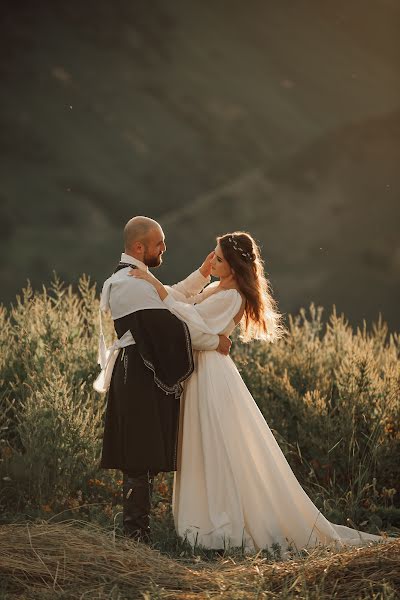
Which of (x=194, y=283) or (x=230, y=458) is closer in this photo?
(x=230, y=458)

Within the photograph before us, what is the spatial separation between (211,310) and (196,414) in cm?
67

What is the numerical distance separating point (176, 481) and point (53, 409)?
1.46 metres

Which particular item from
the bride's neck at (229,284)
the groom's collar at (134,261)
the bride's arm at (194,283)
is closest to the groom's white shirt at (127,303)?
the groom's collar at (134,261)

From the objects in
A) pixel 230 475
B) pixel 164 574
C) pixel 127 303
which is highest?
pixel 127 303

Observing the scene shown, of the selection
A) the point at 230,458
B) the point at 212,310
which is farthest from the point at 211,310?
the point at 230,458

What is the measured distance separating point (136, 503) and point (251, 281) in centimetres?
159

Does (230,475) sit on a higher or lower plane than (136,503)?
higher

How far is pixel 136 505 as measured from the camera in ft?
17.9

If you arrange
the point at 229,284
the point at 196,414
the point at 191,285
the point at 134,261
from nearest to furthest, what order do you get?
the point at 134,261
the point at 196,414
the point at 229,284
the point at 191,285

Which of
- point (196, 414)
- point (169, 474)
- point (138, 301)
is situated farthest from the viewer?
point (169, 474)

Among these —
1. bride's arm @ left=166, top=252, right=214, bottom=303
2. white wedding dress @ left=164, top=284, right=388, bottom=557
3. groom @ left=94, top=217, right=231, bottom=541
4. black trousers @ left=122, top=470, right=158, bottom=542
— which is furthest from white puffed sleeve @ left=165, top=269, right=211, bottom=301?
black trousers @ left=122, top=470, right=158, bottom=542

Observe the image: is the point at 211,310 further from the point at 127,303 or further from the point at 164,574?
the point at 164,574

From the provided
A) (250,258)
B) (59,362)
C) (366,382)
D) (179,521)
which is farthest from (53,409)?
(366,382)

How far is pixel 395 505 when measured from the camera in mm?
7051
